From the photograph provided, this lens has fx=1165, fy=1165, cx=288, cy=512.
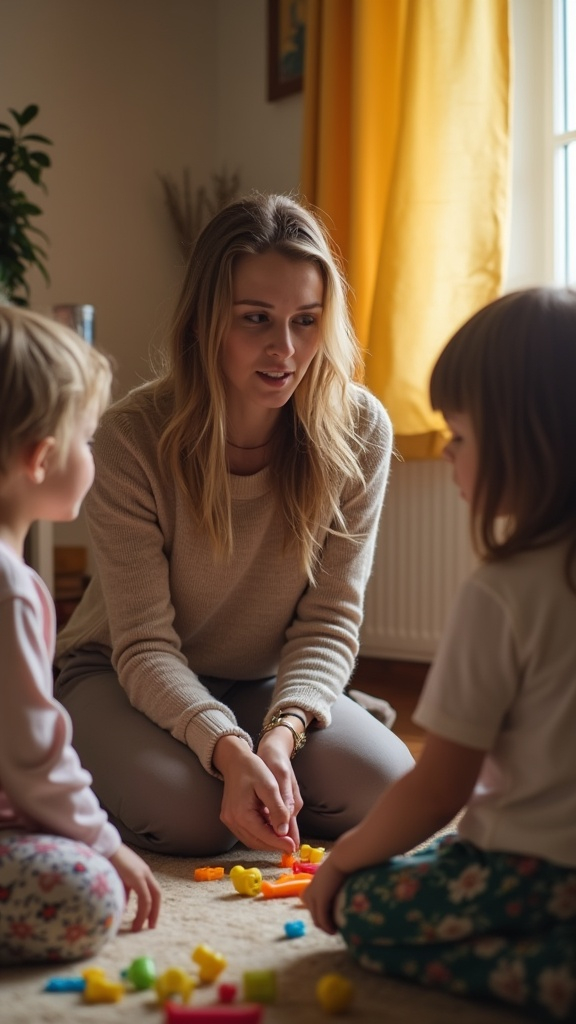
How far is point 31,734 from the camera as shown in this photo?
3.83ft

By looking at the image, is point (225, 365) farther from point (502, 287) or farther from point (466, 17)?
point (466, 17)

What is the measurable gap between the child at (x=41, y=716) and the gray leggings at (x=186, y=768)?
1.29 ft

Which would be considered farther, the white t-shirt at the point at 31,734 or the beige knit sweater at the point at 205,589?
the beige knit sweater at the point at 205,589

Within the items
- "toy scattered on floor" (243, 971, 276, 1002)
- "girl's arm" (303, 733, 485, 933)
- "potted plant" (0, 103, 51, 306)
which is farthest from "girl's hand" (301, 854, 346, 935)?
"potted plant" (0, 103, 51, 306)

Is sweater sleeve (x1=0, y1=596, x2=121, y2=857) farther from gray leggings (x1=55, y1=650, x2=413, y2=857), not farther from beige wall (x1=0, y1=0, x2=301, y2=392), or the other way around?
beige wall (x1=0, y1=0, x2=301, y2=392)

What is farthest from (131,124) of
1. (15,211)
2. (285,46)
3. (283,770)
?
(283,770)

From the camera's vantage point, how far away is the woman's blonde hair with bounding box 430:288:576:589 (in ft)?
3.51

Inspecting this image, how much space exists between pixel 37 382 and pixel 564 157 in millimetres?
2398

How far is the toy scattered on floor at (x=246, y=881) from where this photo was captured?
4.85 ft

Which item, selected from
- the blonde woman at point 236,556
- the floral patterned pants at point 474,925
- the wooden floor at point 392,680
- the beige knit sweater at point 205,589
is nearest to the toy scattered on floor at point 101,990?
the floral patterned pants at point 474,925

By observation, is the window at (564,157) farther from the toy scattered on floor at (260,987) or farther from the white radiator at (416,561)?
the toy scattered on floor at (260,987)

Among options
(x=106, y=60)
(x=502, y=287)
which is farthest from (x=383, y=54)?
(x=106, y=60)

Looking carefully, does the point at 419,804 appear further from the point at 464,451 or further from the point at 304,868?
the point at 304,868

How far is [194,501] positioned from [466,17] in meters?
1.78
